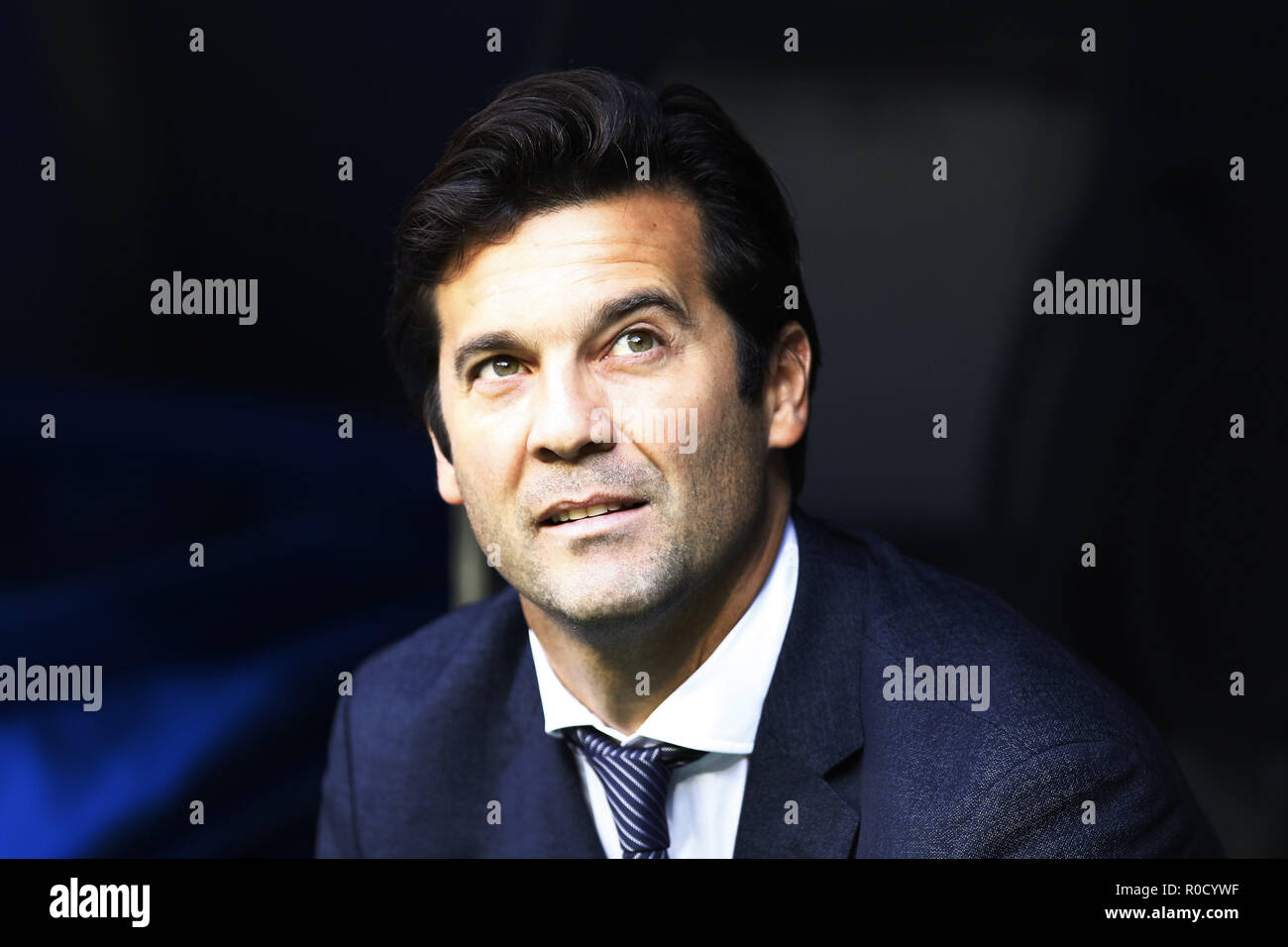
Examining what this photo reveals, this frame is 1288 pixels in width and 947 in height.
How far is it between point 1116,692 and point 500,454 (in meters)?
1.43

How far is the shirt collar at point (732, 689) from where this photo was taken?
2611mm

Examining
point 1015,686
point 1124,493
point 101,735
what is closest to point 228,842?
point 101,735

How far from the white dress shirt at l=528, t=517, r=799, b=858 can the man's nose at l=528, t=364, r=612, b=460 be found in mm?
567

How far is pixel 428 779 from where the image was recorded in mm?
2990

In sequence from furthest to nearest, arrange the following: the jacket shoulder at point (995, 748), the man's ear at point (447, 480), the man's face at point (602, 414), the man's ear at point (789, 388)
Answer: the man's ear at point (447, 480) < the man's ear at point (789, 388) < the man's face at point (602, 414) < the jacket shoulder at point (995, 748)

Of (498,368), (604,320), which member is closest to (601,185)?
(604,320)

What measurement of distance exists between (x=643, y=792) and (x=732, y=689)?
30cm

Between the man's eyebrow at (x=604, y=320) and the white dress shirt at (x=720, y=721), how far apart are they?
61cm

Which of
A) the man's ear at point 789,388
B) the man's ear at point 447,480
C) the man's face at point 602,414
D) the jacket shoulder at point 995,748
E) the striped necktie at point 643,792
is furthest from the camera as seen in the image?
the man's ear at point 447,480

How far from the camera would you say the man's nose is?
7.84 ft

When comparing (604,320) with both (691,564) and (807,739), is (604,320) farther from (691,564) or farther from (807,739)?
(807,739)

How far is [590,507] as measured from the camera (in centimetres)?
246

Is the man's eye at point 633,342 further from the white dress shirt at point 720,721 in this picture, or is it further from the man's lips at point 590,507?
the white dress shirt at point 720,721

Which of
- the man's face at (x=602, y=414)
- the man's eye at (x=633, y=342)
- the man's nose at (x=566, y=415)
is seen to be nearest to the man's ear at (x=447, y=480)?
the man's face at (x=602, y=414)
